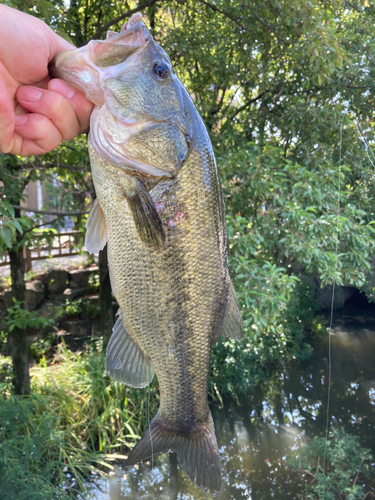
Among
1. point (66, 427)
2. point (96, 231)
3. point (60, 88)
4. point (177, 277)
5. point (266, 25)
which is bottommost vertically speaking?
point (66, 427)

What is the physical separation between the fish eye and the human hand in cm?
29

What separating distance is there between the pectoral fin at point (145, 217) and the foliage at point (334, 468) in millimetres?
3609

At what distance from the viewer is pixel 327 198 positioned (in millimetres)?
3930

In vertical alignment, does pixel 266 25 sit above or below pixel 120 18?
below

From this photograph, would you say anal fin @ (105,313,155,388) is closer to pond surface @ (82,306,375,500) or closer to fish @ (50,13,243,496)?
fish @ (50,13,243,496)

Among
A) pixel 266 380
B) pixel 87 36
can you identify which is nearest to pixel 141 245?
pixel 87 36

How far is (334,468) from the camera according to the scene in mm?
4238

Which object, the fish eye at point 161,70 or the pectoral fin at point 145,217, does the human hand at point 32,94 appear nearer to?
the fish eye at point 161,70

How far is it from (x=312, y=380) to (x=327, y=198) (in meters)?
3.65

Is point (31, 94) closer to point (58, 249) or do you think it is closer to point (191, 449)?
point (191, 449)

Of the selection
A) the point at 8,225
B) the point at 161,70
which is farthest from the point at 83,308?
the point at 161,70

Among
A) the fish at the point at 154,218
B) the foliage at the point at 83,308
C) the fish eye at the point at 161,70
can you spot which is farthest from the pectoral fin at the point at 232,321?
the foliage at the point at 83,308

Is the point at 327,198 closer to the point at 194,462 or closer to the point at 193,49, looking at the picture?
the point at 193,49

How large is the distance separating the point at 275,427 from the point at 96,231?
4.67m
